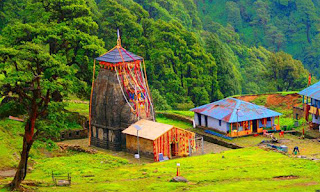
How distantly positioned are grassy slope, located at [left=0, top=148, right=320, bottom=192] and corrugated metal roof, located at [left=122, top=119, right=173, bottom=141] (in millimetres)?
3189

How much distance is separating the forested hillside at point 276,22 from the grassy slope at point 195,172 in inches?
4336

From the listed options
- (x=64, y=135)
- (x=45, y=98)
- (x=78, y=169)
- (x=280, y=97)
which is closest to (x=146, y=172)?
(x=78, y=169)

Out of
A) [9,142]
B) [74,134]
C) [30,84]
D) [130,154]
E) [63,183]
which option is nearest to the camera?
[30,84]

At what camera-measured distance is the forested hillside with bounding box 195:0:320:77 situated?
174 meters

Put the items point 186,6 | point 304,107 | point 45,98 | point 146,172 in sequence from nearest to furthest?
point 45,98 < point 146,172 < point 304,107 < point 186,6

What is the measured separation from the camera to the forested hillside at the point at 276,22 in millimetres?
174000

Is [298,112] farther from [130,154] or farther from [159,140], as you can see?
[130,154]

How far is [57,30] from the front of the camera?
246 feet

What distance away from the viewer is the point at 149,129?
64.9 m

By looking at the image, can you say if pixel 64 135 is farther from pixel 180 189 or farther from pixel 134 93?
pixel 180 189

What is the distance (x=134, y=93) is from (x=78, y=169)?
12.1 m

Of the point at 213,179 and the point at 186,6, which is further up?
the point at 186,6

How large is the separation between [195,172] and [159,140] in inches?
338

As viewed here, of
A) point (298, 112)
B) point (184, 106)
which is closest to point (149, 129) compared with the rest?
point (298, 112)
